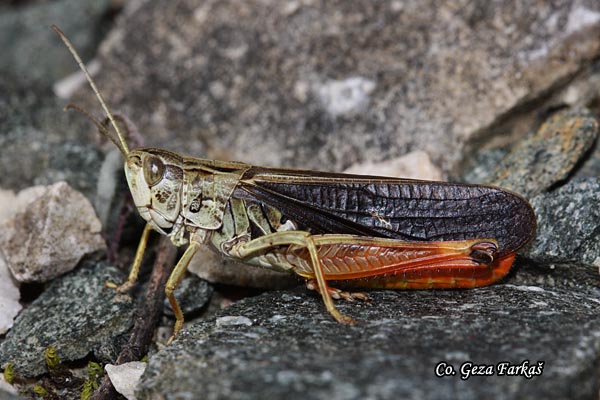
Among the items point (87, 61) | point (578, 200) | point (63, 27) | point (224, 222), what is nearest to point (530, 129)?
point (578, 200)

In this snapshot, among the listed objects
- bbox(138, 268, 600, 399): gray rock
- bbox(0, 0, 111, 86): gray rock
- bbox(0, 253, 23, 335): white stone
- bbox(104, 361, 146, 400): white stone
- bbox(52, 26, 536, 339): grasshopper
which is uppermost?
bbox(0, 0, 111, 86): gray rock

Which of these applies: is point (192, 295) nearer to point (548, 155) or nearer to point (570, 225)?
point (570, 225)

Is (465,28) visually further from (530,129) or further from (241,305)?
(241,305)

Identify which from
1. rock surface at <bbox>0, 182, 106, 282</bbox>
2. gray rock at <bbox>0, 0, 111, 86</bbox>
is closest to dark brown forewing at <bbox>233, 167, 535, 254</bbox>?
rock surface at <bbox>0, 182, 106, 282</bbox>

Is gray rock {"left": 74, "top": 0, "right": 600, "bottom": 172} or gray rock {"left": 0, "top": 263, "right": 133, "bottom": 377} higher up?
gray rock {"left": 74, "top": 0, "right": 600, "bottom": 172}

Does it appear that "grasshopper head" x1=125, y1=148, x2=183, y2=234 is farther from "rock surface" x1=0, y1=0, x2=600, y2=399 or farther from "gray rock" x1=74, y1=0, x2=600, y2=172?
"gray rock" x1=74, y1=0, x2=600, y2=172

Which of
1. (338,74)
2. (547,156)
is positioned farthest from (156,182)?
(547,156)

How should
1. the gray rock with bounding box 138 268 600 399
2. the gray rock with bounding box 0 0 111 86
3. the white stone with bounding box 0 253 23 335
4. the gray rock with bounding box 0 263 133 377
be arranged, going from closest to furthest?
the gray rock with bounding box 138 268 600 399, the gray rock with bounding box 0 263 133 377, the white stone with bounding box 0 253 23 335, the gray rock with bounding box 0 0 111 86

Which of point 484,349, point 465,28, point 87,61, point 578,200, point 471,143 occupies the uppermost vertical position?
point 465,28
